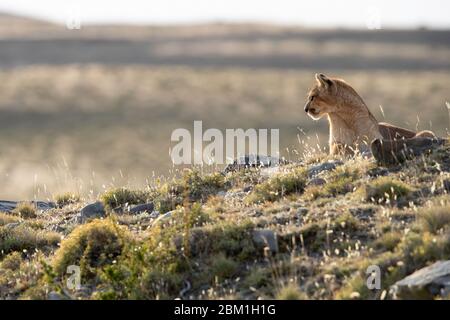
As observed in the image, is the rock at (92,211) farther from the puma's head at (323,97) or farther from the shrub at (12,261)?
the puma's head at (323,97)

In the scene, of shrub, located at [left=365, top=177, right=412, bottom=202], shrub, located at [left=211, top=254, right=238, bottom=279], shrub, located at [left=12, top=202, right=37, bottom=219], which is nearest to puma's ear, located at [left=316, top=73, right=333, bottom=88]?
shrub, located at [left=365, top=177, right=412, bottom=202]

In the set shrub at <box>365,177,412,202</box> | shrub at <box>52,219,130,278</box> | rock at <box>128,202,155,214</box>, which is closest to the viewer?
shrub at <box>52,219,130,278</box>

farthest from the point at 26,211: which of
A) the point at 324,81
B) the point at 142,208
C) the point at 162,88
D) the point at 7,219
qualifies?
the point at 162,88

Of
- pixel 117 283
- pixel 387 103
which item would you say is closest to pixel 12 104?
pixel 387 103

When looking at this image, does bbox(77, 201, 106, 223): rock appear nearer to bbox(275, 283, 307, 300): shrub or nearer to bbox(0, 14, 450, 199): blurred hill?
bbox(275, 283, 307, 300): shrub

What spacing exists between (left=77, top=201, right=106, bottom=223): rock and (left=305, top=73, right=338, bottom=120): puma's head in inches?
148

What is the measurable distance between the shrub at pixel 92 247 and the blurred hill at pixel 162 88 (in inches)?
956

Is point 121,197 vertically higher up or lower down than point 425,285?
higher up

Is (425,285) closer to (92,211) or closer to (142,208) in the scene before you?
(142,208)

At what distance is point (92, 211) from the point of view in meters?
14.7

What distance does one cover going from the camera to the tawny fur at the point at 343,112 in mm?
15844

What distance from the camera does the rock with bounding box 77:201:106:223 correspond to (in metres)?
14.4

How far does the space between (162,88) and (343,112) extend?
5410cm
